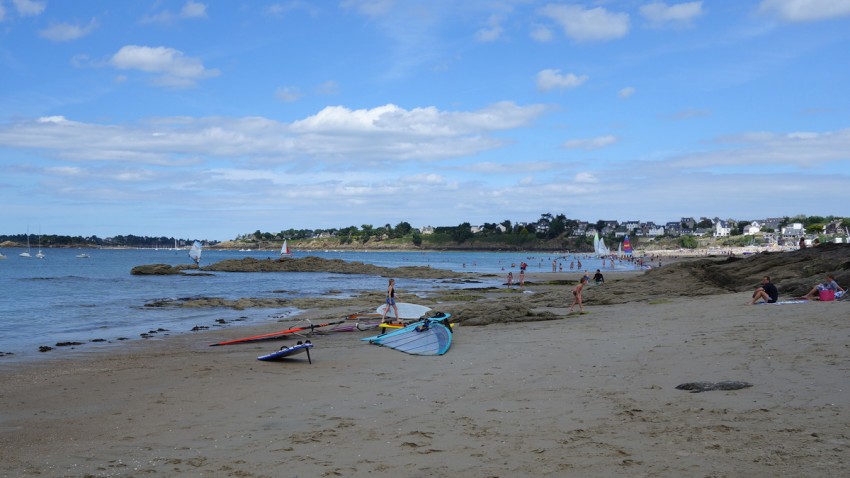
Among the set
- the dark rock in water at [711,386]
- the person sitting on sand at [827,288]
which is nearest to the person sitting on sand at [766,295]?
the person sitting on sand at [827,288]

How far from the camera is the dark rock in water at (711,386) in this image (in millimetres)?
8430

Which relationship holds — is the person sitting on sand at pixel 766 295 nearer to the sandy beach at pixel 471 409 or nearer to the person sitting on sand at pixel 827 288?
the person sitting on sand at pixel 827 288

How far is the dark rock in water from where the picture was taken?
8.43 meters

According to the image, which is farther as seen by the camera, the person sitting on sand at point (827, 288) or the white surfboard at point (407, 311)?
the white surfboard at point (407, 311)

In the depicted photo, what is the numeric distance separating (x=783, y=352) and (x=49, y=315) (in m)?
26.3

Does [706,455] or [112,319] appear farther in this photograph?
[112,319]

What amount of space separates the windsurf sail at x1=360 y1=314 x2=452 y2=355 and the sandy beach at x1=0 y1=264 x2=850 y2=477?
0.36 m

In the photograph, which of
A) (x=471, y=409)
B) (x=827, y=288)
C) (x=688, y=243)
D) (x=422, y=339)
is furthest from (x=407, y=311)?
(x=688, y=243)

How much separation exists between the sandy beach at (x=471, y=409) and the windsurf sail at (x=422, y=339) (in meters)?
0.36

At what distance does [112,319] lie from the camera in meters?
24.8

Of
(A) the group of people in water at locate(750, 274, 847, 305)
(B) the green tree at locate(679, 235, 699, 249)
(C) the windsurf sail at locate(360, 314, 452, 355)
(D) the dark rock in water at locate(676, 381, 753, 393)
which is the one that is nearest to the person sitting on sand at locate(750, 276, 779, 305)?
(A) the group of people in water at locate(750, 274, 847, 305)

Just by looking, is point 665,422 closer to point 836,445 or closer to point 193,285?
point 836,445

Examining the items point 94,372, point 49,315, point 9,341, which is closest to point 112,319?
point 49,315

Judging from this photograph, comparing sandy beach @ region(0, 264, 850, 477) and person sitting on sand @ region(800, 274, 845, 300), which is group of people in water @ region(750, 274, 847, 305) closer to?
person sitting on sand @ region(800, 274, 845, 300)
